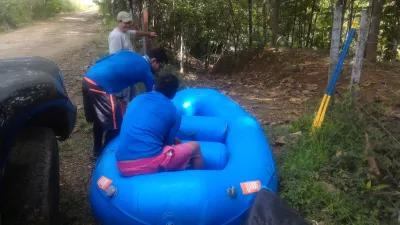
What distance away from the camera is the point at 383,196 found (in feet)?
8.97

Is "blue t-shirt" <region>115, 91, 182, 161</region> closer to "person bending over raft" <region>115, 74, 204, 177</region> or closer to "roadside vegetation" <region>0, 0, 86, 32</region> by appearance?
"person bending over raft" <region>115, 74, 204, 177</region>

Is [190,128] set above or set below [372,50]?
below

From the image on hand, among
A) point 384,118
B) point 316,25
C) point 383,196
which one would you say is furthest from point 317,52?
point 383,196

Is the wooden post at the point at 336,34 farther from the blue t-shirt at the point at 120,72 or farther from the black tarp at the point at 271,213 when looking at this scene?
the black tarp at the point at 271,213

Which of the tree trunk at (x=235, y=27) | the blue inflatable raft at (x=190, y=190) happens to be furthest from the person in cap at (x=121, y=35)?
the tree trunk at (x=235, y=27)

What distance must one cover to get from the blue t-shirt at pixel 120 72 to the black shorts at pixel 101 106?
6cm

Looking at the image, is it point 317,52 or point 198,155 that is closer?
point 198,155

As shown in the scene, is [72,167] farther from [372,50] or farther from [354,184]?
[372,50]

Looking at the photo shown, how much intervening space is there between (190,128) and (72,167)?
132 centimetres

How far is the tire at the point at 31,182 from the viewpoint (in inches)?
81.1

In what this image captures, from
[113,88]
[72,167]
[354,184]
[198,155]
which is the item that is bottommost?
[72,167]

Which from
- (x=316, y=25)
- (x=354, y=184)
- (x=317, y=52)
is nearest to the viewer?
(x=354, y=184)

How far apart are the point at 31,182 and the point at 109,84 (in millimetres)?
1759

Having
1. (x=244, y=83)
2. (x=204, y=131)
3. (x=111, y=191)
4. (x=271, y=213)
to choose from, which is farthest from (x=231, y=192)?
(x=244, y=83)
